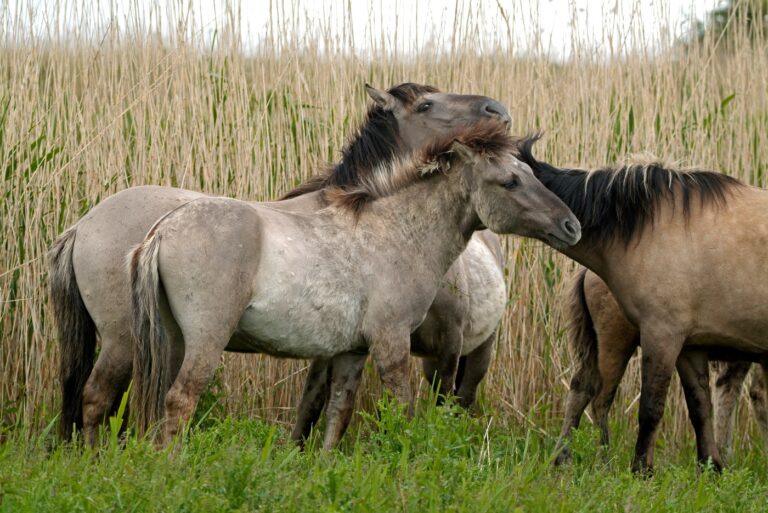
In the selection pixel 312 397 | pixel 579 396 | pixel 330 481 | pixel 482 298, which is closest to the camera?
pixel 330 481

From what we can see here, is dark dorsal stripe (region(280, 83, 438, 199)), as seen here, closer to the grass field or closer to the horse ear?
the horse ear

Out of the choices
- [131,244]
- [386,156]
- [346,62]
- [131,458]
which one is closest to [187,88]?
[346,62]

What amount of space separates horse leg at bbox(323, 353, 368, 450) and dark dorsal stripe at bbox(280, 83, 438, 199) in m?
1.03

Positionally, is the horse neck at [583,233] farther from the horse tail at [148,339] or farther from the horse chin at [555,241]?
the horse tail at [148,339]

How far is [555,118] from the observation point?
758 centimetres

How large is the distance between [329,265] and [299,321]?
334 mm

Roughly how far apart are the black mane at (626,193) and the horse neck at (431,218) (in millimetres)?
618

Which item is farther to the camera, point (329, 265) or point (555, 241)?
point (555, 241)

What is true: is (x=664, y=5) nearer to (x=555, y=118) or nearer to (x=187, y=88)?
(x=555, y=118)

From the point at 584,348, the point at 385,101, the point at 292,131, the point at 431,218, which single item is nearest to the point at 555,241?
the point at 431,218

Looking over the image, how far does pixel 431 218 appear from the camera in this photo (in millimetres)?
5398

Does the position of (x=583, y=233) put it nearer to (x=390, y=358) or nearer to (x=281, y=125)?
(x=390, y=358)

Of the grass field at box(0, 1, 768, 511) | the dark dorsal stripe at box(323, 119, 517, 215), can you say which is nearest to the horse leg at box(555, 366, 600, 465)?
the grass field at box(0, 1, 768, 511)

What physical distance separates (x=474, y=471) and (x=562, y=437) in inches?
73.1
